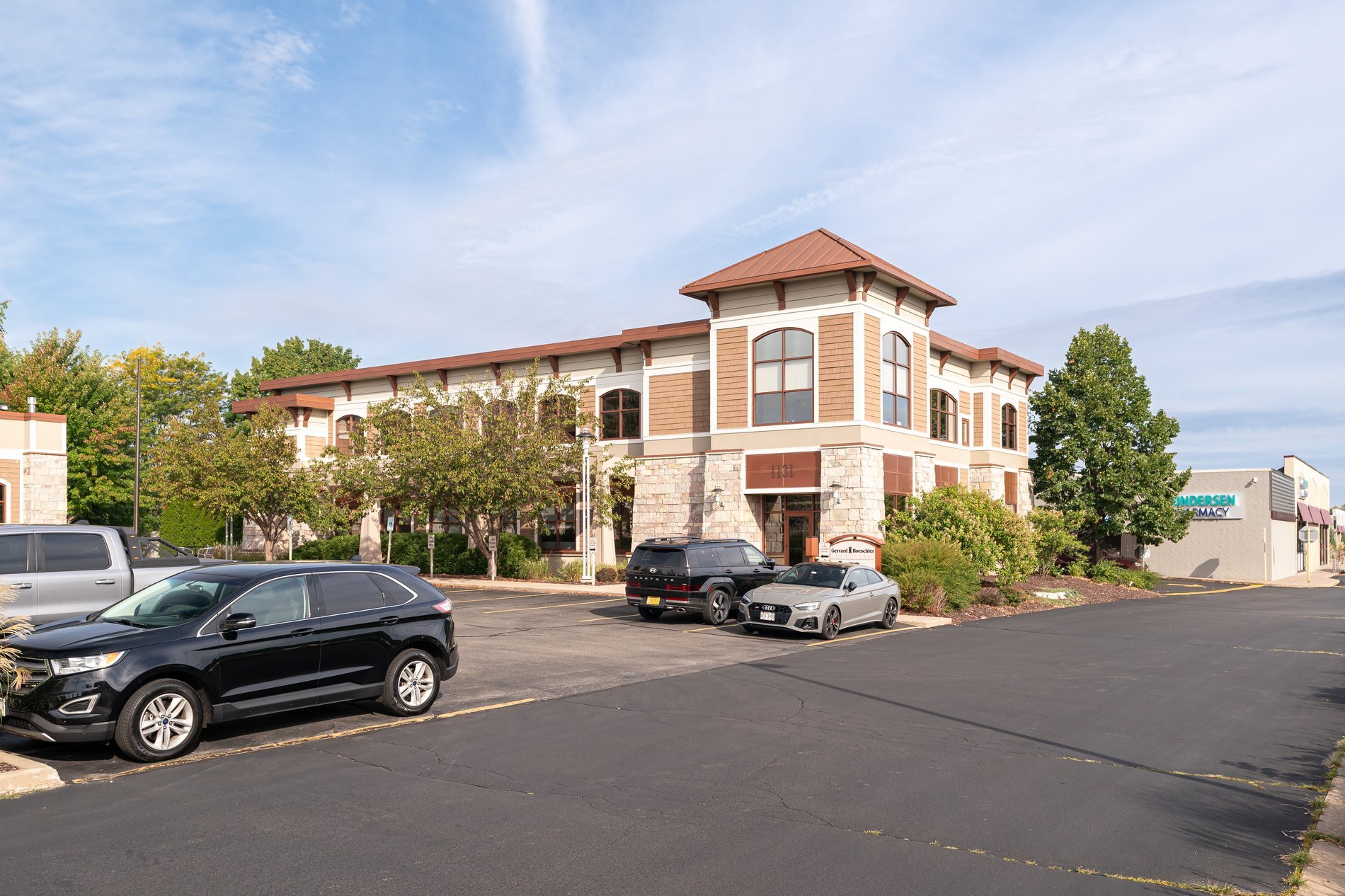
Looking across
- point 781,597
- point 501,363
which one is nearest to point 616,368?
point 501,363

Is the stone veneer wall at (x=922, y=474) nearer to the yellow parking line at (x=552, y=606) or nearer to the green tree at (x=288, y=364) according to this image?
the yellow parking line at (x=552, y=606)

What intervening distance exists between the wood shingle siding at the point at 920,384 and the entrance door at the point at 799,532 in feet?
16.4

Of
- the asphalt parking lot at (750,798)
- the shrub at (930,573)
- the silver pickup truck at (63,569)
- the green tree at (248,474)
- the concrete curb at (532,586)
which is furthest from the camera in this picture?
the green tree at (248,474)

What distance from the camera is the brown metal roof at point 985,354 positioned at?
37406mm

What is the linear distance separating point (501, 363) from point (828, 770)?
3203 centimetres

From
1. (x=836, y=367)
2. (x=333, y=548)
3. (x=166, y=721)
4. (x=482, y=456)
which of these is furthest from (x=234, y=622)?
(x=333, y=548)

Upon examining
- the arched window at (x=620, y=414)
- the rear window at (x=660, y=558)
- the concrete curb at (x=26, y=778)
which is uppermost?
the arched window at (x=620, y=414)

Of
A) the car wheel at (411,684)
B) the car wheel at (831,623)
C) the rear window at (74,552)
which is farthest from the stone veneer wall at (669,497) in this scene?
the car wheel at (411,684)

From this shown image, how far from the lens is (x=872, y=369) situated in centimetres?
2964

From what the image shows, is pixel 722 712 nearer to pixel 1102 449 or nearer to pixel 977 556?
pixel 977 556

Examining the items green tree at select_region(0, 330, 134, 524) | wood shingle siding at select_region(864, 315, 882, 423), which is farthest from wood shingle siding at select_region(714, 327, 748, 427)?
green tree at select_region(0, 330, 134, 524)

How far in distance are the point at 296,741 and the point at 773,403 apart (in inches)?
901

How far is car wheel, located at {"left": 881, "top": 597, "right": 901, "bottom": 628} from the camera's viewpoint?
2047cm

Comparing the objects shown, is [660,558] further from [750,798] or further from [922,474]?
[922,474]
